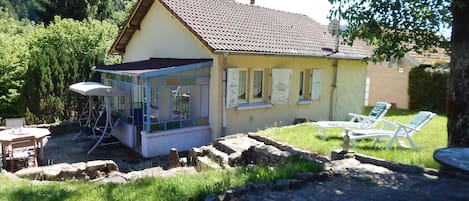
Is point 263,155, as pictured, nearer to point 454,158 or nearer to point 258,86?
point 454,158

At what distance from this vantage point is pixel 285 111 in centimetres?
1413

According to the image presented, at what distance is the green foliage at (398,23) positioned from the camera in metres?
7.44

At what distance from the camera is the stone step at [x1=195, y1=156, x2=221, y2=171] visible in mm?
8805

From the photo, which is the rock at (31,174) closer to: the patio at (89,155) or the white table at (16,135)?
the white table at (16,135)

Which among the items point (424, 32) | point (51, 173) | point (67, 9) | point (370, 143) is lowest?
point (51, 173)

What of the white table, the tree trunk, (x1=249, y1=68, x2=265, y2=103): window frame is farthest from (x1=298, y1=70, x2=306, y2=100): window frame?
the white table

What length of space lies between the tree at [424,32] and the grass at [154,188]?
2.87 meters

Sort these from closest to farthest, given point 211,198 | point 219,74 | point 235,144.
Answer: point 211,198
point 235,144
point 219,74

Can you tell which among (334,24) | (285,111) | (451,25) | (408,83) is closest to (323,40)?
(334,24)

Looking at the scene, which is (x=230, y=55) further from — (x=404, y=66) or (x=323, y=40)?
(x=404, y=66)

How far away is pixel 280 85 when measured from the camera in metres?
13.5

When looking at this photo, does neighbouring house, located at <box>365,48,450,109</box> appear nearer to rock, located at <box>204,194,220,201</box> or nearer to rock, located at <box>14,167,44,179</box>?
rock, located at <box>204,194,220,201</box>

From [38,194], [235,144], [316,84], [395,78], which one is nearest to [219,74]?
[235,144]

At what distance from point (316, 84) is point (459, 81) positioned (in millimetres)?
8275
